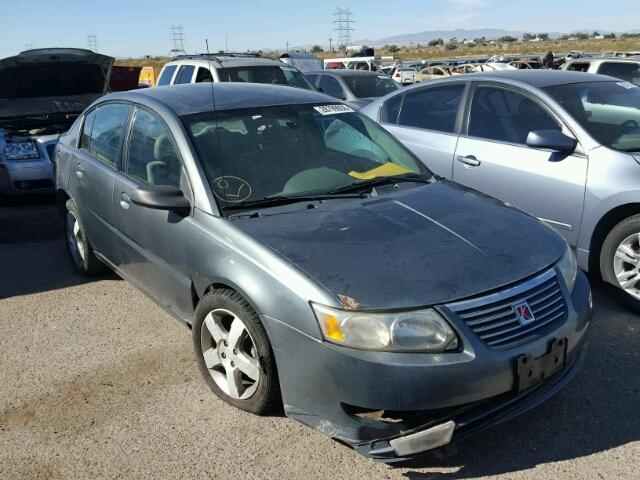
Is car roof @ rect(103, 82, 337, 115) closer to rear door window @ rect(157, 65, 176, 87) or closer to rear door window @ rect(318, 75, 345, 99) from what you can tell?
rear door window @ rect(157, 65, 176, 87)

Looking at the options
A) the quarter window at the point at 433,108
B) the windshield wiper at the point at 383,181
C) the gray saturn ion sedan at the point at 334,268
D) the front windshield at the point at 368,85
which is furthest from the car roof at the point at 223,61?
the windshield wiper at the point at 383,181

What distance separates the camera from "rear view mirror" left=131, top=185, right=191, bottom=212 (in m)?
3.26

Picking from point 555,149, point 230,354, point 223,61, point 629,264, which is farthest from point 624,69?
point 230,354

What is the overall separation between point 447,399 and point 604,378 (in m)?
1.42

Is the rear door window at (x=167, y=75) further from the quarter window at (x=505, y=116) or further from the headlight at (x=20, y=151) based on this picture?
the quarter window at (x=505, y=116)

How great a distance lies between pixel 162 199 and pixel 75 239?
2.29 m

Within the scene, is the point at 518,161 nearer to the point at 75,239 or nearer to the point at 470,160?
the point at 470,160

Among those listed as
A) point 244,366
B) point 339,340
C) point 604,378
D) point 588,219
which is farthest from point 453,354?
point 588,219

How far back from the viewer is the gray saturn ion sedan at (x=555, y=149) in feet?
13.7

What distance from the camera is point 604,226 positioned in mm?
4270

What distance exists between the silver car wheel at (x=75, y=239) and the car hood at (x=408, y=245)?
250cm

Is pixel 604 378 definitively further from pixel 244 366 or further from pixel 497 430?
pixel 244 366

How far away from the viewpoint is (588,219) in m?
4.27

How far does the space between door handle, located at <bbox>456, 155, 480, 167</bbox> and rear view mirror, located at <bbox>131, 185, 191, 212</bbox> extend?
2.63m
